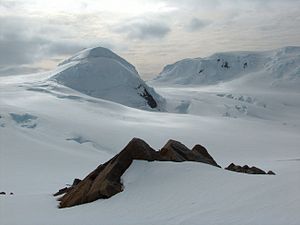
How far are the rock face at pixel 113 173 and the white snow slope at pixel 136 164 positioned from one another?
22 cm

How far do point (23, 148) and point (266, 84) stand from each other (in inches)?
3796

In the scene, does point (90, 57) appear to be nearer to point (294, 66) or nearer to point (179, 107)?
point (179, 107)

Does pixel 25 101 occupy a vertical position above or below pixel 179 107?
above

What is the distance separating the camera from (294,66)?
382ft

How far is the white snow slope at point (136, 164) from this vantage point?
28.7 feet

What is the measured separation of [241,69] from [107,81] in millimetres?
86203

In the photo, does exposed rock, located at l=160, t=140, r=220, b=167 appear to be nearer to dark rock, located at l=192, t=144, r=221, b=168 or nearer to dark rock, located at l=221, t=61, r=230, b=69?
dark rock, located at l=192, t=144, r=221, b=168

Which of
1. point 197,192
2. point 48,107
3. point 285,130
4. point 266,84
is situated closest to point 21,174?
point 197,192

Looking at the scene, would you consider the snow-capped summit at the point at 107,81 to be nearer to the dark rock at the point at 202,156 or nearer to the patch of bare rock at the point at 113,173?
the dark rock at the point at 202,156

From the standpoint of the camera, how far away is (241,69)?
137m

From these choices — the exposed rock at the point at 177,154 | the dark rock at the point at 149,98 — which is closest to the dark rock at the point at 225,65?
the dark rock at the point at 149,98

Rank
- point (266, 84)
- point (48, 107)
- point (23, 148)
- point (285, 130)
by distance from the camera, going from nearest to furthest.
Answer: point (23, 148)
point (48, 107)
point (285, 130)
point (266, 84)

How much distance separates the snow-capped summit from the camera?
182 ft

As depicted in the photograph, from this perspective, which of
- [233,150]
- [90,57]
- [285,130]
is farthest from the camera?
[90,57]
